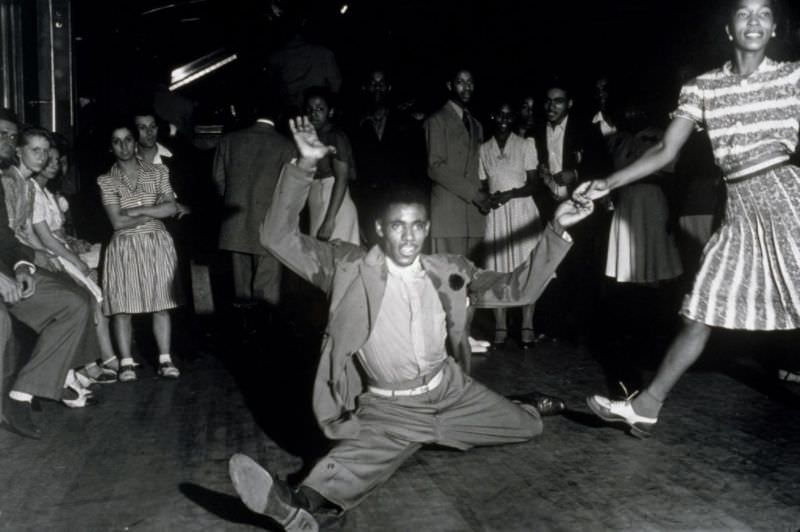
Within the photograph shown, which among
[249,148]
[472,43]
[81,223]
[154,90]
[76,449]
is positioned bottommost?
[76,449]

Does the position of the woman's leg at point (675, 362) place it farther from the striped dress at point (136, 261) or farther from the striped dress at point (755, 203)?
the striped dress at point (136, 261)

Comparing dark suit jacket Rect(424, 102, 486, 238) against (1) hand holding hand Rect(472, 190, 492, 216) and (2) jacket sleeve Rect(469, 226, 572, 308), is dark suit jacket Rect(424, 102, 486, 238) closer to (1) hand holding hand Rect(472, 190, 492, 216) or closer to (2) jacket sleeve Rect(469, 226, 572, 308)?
(1) hand holding hand Rect(472, 190, 492, 216)

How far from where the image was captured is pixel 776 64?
12.9 ft

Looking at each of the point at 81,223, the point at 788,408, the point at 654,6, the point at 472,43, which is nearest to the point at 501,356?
the point at 788,408

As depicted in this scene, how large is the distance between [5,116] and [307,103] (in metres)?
2.26

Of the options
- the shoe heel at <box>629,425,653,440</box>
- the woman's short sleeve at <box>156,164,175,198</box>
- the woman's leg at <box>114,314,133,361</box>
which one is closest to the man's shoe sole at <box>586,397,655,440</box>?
the shoe heel at <box>629,425,653,440</box>

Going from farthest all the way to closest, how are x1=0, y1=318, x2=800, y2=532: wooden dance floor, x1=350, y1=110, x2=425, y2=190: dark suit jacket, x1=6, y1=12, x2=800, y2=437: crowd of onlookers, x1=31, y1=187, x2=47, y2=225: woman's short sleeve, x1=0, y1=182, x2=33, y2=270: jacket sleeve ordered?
x1=350, y1=110, x2=425, y2=190: dark suit jacket
x1=31, y1=187, x2=47, y2=225: woman's short sleeve
x1=6, y1=12, x2=800, y2=437: crowd of onlookers
x1=0, y1=182, x2=33, y2=270: jacket sleeve
x1=0, y1=318, x2=800, y2=532: wooden dance floor

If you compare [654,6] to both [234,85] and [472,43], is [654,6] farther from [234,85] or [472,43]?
[234,85]

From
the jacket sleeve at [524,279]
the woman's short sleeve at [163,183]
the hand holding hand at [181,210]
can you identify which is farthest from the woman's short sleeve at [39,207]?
the jacket sleeve at [524,279]

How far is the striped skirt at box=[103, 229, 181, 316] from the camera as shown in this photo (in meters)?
5.92

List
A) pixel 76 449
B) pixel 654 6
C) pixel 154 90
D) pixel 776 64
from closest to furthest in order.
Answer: pixel 776 64 → pixel 76 449 → pixel 154 90 → pixel 654 6

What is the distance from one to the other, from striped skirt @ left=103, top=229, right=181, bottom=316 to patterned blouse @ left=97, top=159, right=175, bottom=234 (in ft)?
0.27

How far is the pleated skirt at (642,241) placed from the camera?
6.57 meters

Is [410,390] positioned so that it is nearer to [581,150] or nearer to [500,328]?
[500,328]
